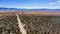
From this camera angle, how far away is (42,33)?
12633 mm

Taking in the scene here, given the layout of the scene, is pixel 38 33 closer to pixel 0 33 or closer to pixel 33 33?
pixel 33 33

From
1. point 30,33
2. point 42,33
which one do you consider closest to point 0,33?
point 30,33

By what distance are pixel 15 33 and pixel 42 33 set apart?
6.76 ft

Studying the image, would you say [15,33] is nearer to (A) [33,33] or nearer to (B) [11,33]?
(B) [11,33]

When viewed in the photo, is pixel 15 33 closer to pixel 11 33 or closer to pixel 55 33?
pixel 11 33

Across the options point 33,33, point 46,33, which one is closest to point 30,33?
point 33,33

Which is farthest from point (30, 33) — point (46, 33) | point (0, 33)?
point (0, 33)

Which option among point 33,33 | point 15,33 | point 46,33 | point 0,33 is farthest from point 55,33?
point 0,33

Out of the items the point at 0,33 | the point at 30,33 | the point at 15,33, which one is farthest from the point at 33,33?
the point at 0,33

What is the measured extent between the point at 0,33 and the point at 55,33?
4.09 metres

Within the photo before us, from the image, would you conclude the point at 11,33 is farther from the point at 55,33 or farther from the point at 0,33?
the point at 55,33

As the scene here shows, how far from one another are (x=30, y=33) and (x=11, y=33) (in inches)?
55.6

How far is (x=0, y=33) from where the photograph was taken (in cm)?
1272

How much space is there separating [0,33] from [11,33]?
81 cm
